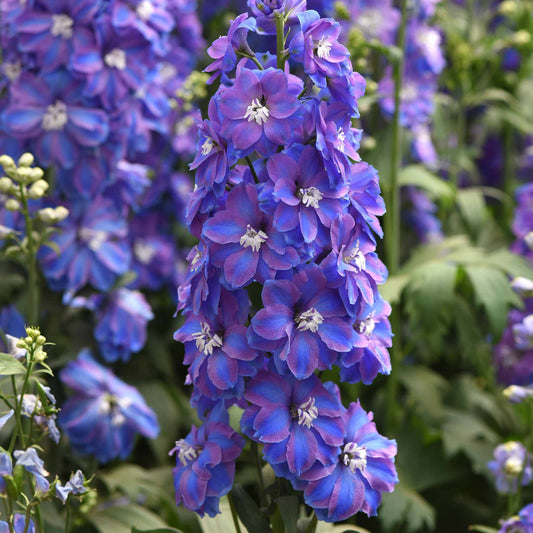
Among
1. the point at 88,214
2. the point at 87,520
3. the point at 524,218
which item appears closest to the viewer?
the point at 87,520

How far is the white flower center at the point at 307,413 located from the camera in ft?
4.25

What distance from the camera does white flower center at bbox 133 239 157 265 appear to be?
288cm

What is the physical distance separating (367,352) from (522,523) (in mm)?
583

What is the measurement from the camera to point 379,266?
4.48 feet

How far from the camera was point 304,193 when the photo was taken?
1261mm

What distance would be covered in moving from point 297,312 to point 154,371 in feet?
5.79

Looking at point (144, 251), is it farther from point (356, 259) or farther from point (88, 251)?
point (356, 259)

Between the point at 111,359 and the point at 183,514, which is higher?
the point at 111,359

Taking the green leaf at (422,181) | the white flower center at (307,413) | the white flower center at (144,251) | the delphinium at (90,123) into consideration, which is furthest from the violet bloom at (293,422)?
the white flower center at (144,251)

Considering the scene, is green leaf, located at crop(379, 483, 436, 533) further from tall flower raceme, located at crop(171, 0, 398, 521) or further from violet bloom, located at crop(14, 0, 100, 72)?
violet bloom, located at crop(14, 0, 100, 72)

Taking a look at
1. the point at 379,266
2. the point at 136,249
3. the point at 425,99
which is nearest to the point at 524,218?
the point at 425,99

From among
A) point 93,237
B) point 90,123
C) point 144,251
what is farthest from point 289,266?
point 144,251

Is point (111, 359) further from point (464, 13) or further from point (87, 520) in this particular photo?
point (464, 13)

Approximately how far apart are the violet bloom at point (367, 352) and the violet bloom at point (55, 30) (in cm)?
129
